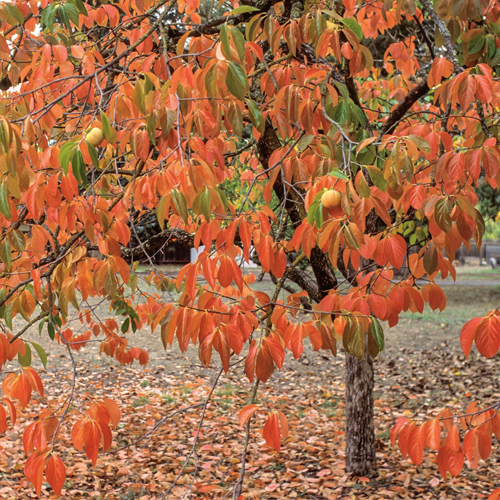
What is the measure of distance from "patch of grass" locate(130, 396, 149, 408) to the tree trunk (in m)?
3.17

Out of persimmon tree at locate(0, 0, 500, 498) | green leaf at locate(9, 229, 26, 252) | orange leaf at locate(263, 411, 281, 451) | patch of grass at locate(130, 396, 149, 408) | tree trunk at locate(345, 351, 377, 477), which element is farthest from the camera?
patch of grass at locate(130, 396, 149, 408)

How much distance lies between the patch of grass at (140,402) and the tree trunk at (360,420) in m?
3.17

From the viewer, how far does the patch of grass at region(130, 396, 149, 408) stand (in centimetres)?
723

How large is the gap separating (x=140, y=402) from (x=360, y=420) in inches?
134

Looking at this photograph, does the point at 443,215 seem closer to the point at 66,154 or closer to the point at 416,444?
the point at 416,444

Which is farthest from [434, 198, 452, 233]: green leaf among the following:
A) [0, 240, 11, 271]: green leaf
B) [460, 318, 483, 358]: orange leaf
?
[0, 240, 11, 271]: green leaf

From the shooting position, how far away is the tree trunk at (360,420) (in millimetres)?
4867

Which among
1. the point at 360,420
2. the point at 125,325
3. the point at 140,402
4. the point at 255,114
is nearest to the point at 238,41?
the point at 255,114

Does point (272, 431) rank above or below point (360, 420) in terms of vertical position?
above

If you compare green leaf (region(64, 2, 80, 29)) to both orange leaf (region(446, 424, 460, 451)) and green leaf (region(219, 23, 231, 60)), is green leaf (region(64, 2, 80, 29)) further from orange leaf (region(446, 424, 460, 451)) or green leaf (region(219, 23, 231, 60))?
orange leaf (region(446, 424, 460, 451))

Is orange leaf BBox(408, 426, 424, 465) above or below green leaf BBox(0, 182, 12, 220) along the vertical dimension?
below

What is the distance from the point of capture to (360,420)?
500 cm

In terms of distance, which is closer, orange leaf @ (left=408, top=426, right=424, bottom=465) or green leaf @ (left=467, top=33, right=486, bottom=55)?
orange leaf @ (left=408, top=426, right=424, bottom=465)

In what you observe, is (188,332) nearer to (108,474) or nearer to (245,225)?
(245,225)
